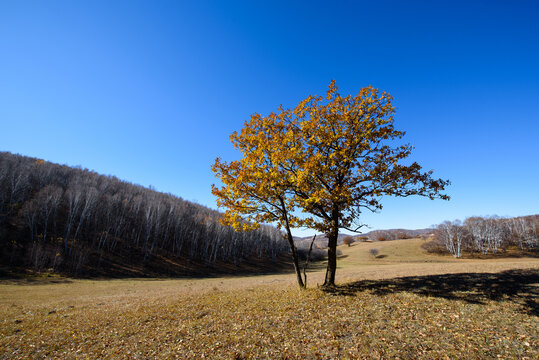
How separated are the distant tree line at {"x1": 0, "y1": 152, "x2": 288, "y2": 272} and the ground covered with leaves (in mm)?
36493

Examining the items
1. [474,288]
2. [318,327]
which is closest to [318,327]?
[318,327]

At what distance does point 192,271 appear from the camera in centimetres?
6306

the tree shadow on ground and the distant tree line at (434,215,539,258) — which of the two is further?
the distant tree line at (434,215,539,258)

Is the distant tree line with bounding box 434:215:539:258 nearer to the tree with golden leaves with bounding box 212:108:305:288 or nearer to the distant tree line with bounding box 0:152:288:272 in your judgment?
the distant tree line with bounding box 0:152:288:272

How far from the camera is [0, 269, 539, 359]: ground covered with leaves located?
22.9 ft

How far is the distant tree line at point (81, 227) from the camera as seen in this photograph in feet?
160

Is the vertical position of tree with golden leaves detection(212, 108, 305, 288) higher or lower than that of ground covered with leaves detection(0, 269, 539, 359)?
higher

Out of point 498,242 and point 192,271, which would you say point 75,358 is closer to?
point 192,271

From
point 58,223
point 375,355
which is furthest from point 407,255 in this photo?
point 58,223

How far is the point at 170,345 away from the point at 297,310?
554 cm

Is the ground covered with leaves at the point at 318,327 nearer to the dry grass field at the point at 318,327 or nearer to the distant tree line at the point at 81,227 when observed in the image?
the dry grass field at the point at 318,327

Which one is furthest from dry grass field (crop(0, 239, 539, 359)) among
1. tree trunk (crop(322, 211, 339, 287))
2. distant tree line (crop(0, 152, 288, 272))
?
distant tree line (crop(0, 152, 288, 272))

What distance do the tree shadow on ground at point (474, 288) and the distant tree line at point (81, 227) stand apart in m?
38.2

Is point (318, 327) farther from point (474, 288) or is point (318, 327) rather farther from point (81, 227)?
point (81, 227)
